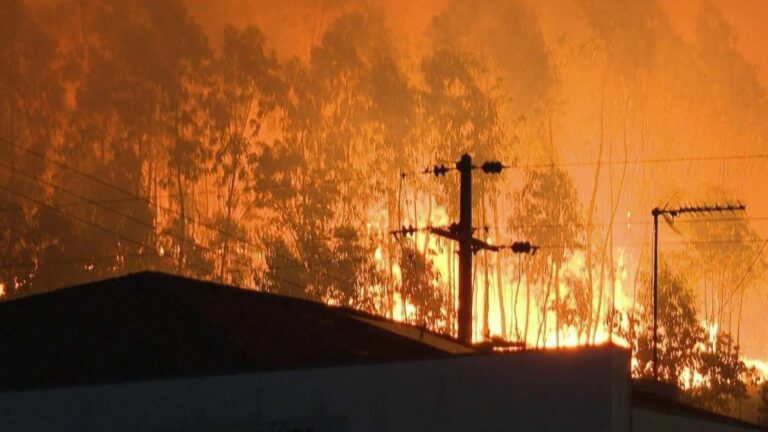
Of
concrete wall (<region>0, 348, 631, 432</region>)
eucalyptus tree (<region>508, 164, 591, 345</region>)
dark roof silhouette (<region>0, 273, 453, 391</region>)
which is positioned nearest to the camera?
concrete wall (<region>0, 348, 631, 432</region>)

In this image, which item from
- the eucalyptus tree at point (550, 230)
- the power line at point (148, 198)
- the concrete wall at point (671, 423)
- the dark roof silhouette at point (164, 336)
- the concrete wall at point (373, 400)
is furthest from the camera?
the eucalyptus tree at point (550, 230)

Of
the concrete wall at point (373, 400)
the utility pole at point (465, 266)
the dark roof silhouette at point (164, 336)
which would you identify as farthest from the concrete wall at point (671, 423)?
the dark roof silhouette at point (164, 336)

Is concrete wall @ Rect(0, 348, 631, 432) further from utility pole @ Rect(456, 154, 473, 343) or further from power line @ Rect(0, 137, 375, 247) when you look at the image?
power line @ Rect(0, 137, 375, 247)

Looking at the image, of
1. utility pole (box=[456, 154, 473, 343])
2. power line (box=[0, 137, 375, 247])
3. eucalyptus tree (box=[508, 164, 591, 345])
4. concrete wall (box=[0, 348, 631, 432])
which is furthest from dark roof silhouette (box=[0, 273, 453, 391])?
eucalyptus tree (box=[508, 164, 591, 345])

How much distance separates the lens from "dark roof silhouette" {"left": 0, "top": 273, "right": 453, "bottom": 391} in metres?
22.9

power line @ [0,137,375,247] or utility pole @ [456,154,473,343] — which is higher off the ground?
power line @ [0,137,375,247]

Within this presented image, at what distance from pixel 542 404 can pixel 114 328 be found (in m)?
7.51

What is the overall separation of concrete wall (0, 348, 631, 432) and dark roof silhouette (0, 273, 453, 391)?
0.30 metres

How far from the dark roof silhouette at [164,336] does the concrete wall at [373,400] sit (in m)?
0.30

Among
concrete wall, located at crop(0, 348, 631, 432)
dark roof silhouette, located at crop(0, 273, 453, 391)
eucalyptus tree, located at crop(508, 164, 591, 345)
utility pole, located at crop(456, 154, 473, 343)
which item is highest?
eucalyptus tree, located at crop(508, 164, 591, 345)

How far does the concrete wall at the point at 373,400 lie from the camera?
20.3m

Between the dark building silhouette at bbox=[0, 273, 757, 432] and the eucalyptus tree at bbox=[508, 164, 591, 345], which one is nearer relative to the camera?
the dark building silhouette at bbox=[0, 273, 757, 432]

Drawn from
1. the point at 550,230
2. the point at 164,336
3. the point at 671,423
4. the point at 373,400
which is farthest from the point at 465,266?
the point at 550,230

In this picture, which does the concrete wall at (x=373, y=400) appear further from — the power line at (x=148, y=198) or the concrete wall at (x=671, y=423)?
the power line at (x=148, y=198)
